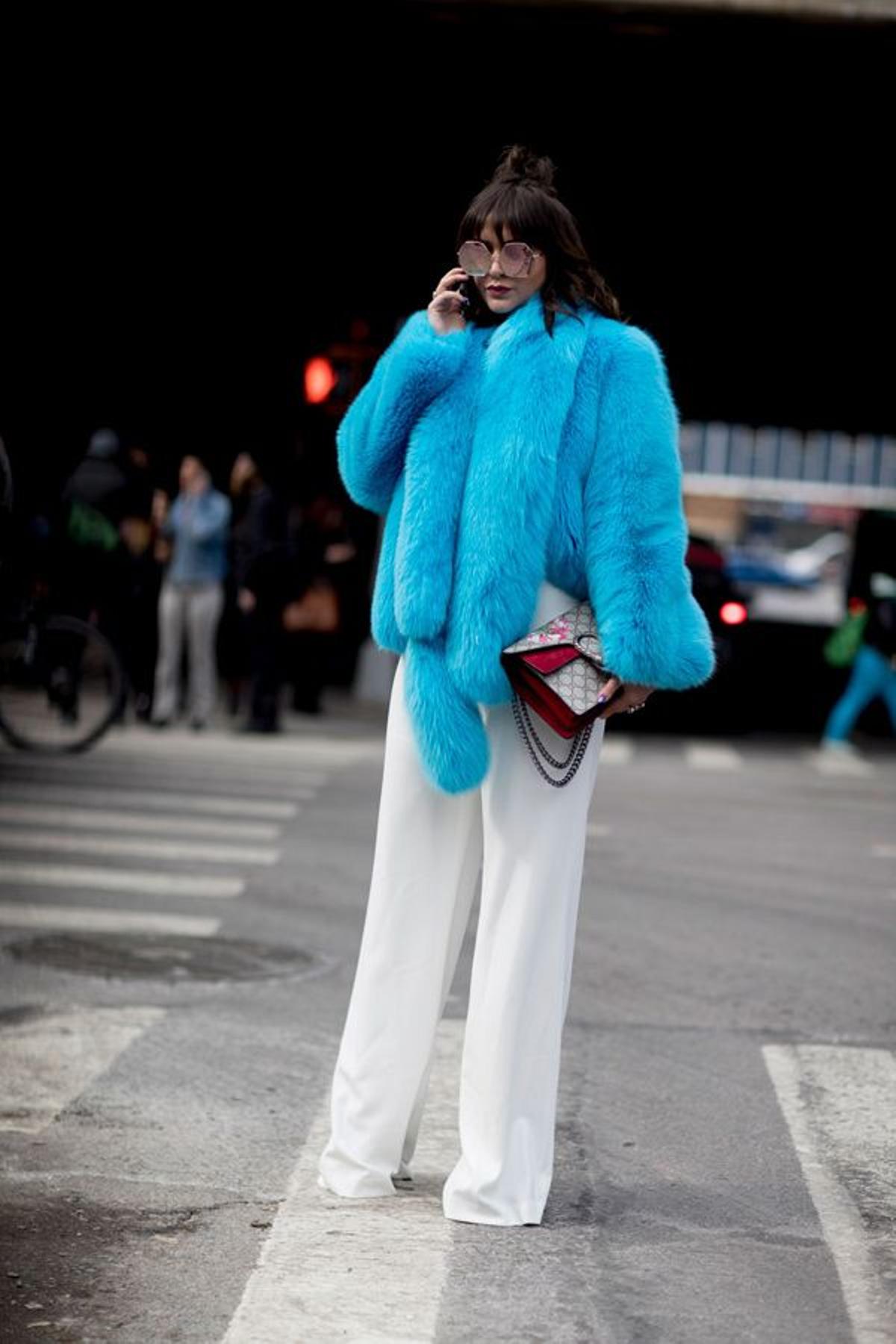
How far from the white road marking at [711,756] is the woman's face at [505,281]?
1266cm

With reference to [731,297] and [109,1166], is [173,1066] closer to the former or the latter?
[109,1166]

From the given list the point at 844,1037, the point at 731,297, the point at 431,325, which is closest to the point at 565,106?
the point at 731,297

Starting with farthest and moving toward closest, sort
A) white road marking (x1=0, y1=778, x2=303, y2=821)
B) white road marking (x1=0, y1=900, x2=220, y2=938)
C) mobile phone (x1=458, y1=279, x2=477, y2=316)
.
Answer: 1. white road marking (x1=0, y1=778, x2=303, y2=821)
2. white road marking (x1=0, y1=900, x2=220, y2=938)
3. mobile phone (x1=458, y1=279, x2=477, y2=316)

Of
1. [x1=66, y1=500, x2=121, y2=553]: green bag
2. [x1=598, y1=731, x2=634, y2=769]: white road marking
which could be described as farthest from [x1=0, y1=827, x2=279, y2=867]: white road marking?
[x1=598, y1=731, x2=634, y2=769]: white road marking

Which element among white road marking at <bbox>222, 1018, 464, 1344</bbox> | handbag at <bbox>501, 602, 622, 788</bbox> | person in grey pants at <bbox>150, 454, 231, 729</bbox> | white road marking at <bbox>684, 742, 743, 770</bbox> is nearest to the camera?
white road marking at <bbox>222, 1018, 464, 1344</bbox>

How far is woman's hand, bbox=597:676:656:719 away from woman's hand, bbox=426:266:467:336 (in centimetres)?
77

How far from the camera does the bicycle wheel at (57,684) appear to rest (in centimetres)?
1369

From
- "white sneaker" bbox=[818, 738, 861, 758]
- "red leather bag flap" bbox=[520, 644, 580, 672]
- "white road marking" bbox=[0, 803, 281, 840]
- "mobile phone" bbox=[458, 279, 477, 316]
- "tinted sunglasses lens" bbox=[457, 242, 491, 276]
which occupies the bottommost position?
"white road marking" bbox=[0, 803, 281, 840]

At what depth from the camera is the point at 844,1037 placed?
6.90 meters

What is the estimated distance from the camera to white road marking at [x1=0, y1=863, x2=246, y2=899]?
9414mm

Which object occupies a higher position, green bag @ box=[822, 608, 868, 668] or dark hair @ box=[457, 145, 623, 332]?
dark hair @ box=[457, 145, 623, 332]

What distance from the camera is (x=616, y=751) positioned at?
1842 centimetres

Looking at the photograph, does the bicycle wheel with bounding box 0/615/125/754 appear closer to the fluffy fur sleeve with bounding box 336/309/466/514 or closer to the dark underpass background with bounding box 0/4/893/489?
the dark underpass background with bounding box 0/4/893/489

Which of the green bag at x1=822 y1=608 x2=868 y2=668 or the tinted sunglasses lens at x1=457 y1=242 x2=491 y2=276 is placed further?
the green bag at x1=822 y1=608 x2=868 y2=668
